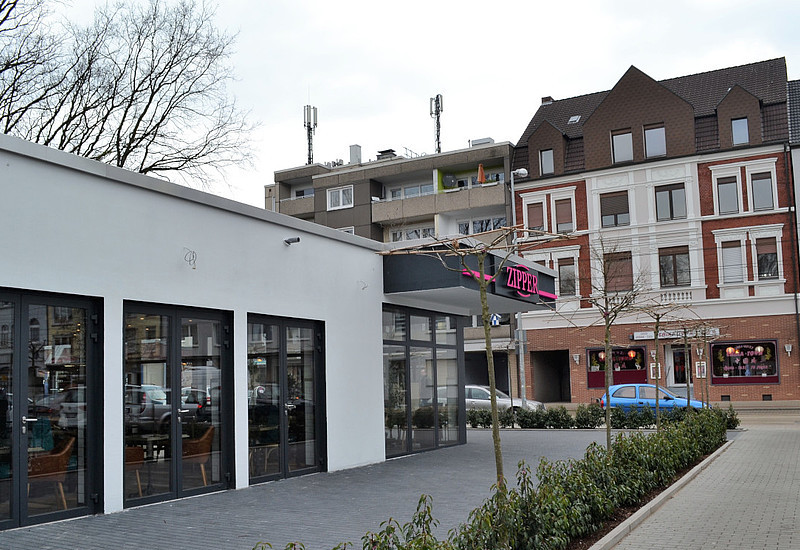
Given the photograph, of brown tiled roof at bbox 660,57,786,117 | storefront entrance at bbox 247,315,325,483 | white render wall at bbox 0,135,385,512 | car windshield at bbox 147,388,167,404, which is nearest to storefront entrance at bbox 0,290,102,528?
white render wall at bbox 0,135,385,512

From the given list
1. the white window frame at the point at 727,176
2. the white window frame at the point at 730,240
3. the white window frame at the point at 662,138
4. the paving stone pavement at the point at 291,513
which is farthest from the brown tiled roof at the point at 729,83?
the paving stone pavement at the point at 291,513

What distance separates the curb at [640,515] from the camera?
25.2ft

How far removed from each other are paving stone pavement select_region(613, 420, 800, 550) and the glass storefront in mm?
5540

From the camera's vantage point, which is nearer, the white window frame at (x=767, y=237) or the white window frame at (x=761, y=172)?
the white window frame at (x=767, y=237)

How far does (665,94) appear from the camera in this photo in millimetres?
37156

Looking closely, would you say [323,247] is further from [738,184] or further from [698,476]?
[738,184]

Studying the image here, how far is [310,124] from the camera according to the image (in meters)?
52.6

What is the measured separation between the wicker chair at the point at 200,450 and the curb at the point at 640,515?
18.0 ft

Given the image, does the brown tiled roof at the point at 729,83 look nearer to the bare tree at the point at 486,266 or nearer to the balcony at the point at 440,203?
the balcony at the point at 440,203

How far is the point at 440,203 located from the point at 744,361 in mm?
15959

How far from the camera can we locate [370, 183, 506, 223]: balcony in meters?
40.5

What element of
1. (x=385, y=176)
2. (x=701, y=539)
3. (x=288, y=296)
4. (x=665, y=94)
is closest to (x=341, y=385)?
(x=288, y=296)

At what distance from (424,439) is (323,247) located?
524cm

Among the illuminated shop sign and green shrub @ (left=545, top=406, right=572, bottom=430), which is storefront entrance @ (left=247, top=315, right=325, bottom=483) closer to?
the illuminated shop sign
